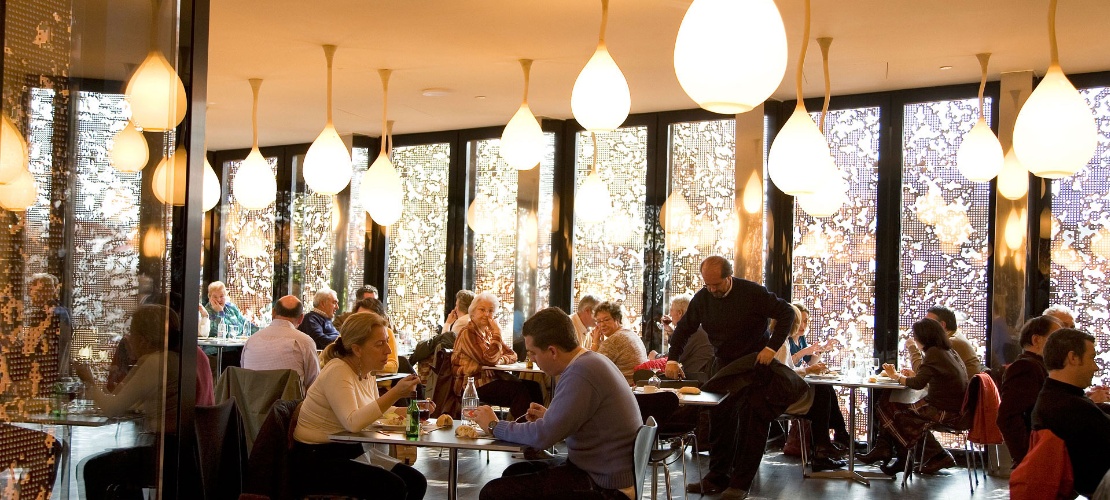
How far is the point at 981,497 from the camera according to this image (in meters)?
7.24

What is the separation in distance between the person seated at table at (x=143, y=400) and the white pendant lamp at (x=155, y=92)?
0.59 m

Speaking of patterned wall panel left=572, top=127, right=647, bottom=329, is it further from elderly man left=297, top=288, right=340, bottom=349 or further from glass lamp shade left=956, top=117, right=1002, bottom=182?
glass lamp shade left=956, top=117, right=1002, bottom=182

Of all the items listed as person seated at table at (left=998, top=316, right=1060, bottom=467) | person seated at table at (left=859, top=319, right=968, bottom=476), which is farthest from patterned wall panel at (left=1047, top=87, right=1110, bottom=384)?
person seated at table at (left=998, top=316, right=1060, bottom=467)

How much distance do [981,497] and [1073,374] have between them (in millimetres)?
2912

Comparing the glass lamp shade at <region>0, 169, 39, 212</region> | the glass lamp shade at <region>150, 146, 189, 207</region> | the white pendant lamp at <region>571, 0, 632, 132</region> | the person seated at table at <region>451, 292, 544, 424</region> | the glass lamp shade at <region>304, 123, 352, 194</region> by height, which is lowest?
the person seated at table at <region>451, 292, 544, 424</region>

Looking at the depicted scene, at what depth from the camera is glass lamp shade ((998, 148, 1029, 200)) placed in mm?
8469

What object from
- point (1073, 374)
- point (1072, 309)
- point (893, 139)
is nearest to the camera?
point (1073, 374)

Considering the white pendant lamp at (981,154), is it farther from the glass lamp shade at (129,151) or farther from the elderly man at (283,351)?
the glass lamp shade at (129,151)

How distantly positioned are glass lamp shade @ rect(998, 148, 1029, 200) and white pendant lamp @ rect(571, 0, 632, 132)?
419 centimetres

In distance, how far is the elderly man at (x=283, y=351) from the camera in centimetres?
671

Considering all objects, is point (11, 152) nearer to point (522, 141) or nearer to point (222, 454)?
point (222, 454)

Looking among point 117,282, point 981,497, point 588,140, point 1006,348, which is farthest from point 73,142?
point 588,140

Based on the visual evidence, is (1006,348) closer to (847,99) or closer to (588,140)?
(847,99)

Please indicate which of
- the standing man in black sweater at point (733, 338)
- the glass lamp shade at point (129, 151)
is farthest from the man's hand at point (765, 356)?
the glass lamp shade at point (129, 151)
